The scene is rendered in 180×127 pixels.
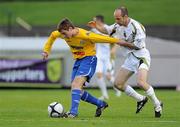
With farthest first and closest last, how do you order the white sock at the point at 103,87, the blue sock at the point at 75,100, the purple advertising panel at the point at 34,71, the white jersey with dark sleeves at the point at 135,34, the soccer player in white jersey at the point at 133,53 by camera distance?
the purple advertising panel at the point at 34,71, the white sock at the point at 103,87, the white jersey with dark sleeves at the point at 135,34, the soccer player in white jersey at the point at 133,53, the blue sock at the point at 75,100

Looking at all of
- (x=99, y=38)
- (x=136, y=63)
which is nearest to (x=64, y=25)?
(x=99, y=38)

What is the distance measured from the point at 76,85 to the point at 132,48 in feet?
6.32

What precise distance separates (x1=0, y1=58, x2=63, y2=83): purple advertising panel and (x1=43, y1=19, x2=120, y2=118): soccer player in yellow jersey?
51.3 ft

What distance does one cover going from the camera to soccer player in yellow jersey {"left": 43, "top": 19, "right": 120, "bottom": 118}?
51.7 feet

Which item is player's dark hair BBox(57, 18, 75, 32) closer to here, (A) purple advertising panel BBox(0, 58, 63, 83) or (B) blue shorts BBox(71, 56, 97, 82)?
(B) blue shorts BBox(71, 56, 97, 82)

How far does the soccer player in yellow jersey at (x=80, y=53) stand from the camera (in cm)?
1575

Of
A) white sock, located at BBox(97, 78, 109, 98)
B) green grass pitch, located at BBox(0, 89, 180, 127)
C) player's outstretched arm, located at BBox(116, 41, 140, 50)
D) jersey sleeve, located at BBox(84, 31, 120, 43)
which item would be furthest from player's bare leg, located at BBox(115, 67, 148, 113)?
white sock, located at BBox(97, 78, 109, 98)

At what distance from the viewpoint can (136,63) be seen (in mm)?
17422

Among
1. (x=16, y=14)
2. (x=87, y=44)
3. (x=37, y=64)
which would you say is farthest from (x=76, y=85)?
(x=16, y=14)

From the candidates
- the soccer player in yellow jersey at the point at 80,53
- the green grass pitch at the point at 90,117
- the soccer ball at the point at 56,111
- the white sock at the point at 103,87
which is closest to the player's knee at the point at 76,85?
the soccer player in yellow jersey at the point at 80,53

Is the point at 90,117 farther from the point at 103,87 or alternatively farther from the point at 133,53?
the point at 103,87

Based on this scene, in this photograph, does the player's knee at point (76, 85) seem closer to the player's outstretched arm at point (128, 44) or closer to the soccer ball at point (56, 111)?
the soccer ball at point (56, 111)

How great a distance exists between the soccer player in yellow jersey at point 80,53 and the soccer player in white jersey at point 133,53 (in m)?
0.84

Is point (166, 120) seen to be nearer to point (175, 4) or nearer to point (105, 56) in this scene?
point (105, 56)
